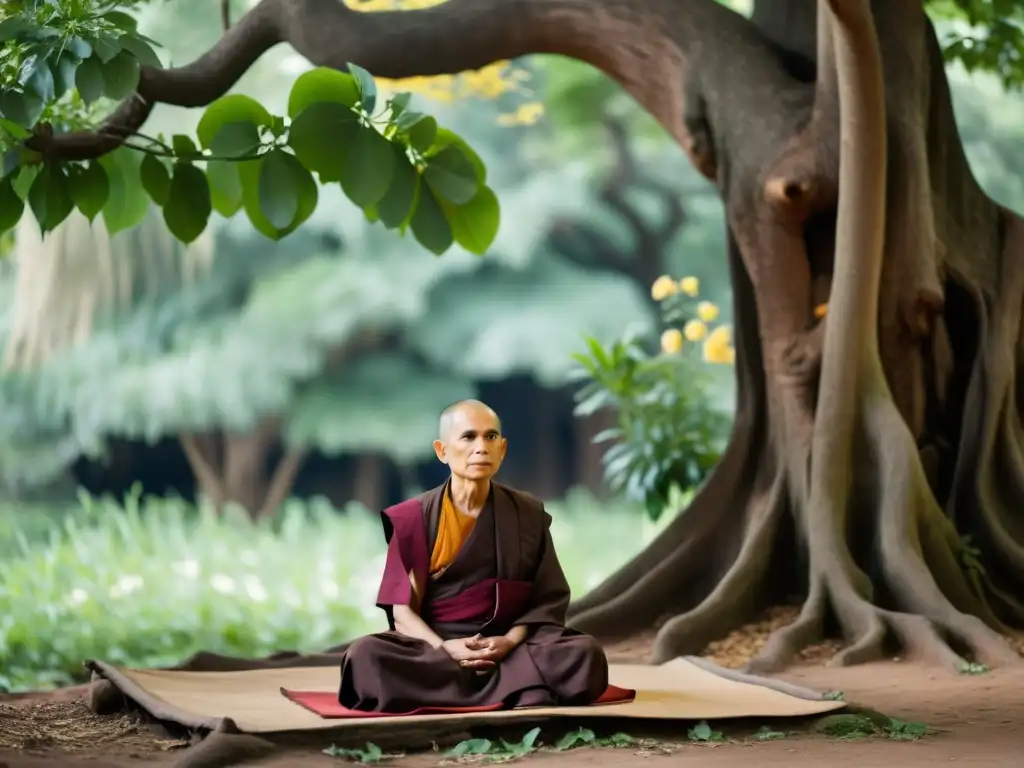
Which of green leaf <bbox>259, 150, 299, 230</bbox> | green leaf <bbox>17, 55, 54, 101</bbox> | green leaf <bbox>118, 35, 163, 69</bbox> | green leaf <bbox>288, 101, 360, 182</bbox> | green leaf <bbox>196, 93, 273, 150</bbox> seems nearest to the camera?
green leaf <bbox>17, 55, 54, 101</bbox>

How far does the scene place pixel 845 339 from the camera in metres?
5.29

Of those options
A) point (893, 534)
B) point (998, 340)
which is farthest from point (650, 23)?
point (893, 534)

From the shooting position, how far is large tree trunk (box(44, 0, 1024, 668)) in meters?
5.23

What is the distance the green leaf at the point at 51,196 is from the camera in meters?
4.35

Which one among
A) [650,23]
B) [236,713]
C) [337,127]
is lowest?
[236,713]

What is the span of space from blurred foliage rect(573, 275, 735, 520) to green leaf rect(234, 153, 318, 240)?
8.37ft

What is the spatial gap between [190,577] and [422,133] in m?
4.99

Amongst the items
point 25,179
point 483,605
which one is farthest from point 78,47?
point 483,605

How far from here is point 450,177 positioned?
4.15m

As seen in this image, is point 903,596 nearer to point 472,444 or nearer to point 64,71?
point 472,444

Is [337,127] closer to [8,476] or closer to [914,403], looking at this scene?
[914,403]

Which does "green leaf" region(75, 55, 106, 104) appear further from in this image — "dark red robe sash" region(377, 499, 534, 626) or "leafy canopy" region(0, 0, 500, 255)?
"dark red robe sash" region(377, 499, 534, 626)

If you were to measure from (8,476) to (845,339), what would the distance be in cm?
748

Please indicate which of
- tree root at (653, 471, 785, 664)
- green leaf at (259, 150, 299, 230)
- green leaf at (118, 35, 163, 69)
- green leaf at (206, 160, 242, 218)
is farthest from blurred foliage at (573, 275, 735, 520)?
green leaf at (118, 35, 163, 69)
